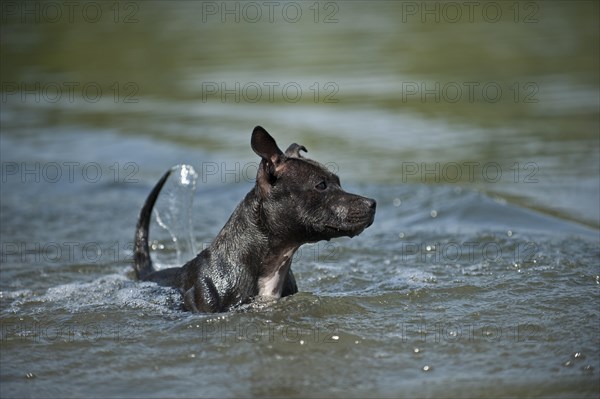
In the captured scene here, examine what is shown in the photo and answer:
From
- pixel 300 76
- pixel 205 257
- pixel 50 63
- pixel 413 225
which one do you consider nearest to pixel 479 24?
pixel 300 76

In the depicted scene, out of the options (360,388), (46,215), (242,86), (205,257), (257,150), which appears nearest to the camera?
(360,388)

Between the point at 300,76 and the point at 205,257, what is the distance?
10679mm

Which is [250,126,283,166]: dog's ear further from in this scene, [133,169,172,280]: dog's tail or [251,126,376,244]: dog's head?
[133,169,172,280]: dog's tail

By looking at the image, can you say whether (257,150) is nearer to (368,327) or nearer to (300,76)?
(368,327)

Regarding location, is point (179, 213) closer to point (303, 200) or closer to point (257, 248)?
point (257, 248)

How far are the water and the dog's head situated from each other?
665mm

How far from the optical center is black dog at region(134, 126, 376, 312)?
665 cm

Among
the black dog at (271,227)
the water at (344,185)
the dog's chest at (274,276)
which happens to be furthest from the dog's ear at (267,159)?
the water at (344,185)

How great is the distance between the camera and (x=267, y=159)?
670cm

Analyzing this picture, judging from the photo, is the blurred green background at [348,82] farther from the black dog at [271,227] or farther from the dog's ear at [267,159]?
the dog's ear at [267,159]

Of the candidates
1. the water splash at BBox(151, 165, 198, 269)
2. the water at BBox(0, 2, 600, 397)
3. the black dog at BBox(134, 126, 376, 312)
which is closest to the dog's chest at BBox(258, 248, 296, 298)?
the black dog at BBox(134, 126, 376, 312)

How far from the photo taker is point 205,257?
7.11 meters

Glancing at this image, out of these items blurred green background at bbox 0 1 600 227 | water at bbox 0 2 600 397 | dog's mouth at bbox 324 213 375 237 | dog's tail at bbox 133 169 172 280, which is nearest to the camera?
water at bbox 0 2 600 397

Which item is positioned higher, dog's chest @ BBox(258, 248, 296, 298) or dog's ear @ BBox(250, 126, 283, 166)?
dog's ear @ BBox(250, 126, 283, 166)
